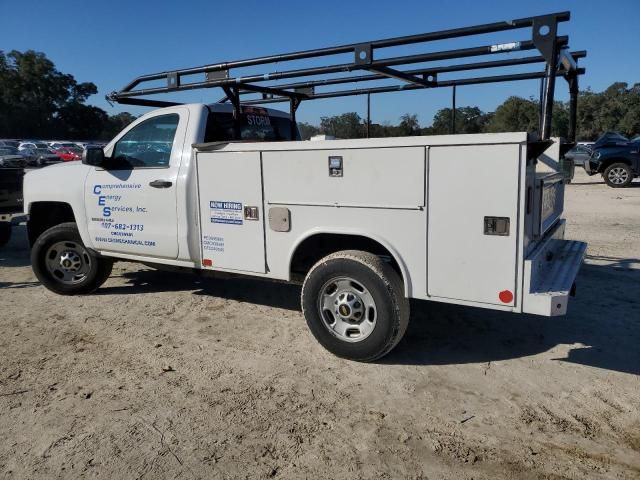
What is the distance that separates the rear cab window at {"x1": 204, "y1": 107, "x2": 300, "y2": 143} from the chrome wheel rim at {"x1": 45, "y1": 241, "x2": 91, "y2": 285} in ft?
7.34

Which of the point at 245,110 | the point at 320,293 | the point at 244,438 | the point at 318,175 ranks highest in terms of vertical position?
the point at 245,110

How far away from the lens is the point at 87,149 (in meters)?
5.46

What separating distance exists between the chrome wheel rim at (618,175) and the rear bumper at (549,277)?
619 inches

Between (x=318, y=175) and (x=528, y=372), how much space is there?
2206 mm

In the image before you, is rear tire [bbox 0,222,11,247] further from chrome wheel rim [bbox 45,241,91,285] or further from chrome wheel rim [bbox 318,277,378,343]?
chrome wheel rim [bbox 318,277,378,343]

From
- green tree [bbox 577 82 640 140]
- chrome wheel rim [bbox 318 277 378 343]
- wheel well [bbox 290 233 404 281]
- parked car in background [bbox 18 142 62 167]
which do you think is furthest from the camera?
green tree [bbox 577 82 640 140]

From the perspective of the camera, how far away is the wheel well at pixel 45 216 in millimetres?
6344

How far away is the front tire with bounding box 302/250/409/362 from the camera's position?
3.95 metres

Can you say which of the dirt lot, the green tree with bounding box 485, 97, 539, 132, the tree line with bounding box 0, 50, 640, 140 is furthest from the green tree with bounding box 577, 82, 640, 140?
the dirt lot

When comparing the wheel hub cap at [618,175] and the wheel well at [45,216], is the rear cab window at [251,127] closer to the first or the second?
the wheel well at [45,216]

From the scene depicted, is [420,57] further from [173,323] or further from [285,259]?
[173,323]

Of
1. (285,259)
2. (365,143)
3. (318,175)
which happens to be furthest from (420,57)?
(285,259)

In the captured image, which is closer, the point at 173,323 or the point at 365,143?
the point at 365,143

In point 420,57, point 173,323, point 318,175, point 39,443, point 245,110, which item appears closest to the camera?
point 39,443
